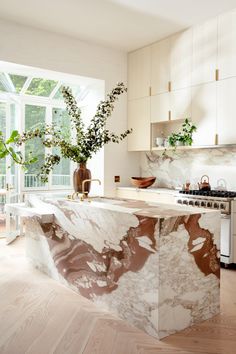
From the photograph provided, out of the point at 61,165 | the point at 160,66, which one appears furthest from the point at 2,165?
the point at 160,66

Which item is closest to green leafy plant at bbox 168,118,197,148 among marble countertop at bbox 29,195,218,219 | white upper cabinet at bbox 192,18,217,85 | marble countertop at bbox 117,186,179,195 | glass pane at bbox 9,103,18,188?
white upper cabinet at bbox 192,18,217,85

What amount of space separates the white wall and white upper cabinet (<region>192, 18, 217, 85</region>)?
146 centimetres

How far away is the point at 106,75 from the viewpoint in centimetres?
575

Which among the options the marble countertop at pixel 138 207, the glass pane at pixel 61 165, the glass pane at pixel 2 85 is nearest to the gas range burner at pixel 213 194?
the marble countertop at pixel 138 207

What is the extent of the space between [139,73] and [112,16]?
52.5 inches

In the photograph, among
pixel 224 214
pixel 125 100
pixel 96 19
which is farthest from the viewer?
pixel 125 100

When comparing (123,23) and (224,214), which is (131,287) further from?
(123,23)

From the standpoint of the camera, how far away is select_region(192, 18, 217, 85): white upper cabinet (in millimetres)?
4602

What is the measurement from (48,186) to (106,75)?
2117 millimetres

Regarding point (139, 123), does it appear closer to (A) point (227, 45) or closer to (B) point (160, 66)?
(B) point (160, 66)

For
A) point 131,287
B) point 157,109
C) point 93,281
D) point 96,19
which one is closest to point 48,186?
point 157,109

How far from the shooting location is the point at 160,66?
5.38m

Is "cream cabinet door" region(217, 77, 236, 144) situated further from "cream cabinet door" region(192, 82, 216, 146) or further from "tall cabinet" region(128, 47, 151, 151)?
"tall cabinet" region(128, 47, 151, 151)

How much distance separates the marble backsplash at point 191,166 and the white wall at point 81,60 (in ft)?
1.35
